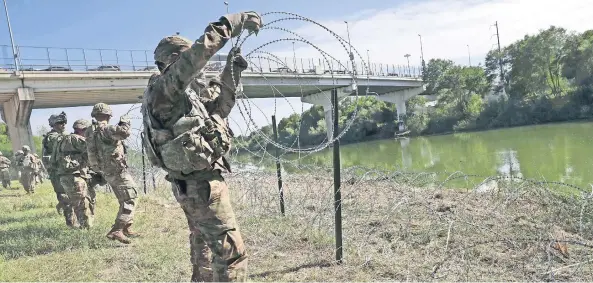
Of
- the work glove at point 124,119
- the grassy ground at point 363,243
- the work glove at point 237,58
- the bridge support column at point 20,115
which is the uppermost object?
the bridge support column at point 20,115

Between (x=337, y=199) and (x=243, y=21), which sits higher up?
(x=243, y=21)

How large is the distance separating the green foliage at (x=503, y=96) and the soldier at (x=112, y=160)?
22468 mm

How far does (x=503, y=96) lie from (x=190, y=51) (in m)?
41.8

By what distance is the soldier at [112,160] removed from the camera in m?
6.25

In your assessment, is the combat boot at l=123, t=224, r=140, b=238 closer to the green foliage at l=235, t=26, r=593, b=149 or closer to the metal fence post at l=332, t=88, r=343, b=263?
the metal fence post at l=332, t=88, r=343, b=263

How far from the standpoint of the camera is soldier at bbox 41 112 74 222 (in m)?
7.55

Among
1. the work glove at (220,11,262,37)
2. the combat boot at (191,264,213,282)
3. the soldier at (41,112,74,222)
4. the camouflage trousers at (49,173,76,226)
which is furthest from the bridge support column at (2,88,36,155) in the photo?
the work glove at (220,11,262,37)

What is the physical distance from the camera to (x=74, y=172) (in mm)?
7309

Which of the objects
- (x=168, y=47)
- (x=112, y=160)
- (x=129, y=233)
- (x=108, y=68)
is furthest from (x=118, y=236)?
(x=108, y=68)

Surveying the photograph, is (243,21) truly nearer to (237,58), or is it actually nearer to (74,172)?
(237,58)

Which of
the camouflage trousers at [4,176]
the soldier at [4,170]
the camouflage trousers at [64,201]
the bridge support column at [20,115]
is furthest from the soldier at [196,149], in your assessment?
the bridge support column at [20,115]

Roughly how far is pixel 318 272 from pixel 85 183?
4633 mm

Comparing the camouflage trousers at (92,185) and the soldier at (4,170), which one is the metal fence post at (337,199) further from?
the soldier at (4,170)

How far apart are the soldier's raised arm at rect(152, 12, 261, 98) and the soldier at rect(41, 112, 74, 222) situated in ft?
16.2
